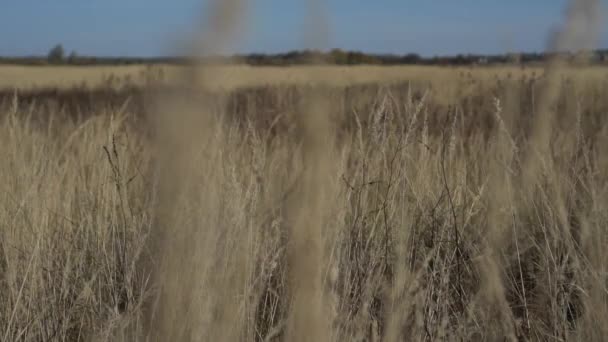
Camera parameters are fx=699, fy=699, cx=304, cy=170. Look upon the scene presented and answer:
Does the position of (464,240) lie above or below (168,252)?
below

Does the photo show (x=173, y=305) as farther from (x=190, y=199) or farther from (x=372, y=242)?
(x=372, y=242)

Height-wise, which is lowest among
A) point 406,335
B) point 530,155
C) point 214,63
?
point 406,335

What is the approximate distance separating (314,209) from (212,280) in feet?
2.88

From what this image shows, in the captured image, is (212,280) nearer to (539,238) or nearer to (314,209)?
(314,209)

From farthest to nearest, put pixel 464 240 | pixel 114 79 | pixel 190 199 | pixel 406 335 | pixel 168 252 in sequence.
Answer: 1. pixel 114 79
2. pixel 464 240
3. pixel 406 335
4. pixel 190 199
5. pixel 168 252

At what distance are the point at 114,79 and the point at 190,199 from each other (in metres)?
12.9

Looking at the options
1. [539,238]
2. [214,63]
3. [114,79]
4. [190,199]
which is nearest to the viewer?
[214,63]

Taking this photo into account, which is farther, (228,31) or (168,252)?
(168,252)

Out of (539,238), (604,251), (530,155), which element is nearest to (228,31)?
(530,155)

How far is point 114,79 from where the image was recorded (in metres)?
13.0

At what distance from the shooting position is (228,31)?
14.5 inches

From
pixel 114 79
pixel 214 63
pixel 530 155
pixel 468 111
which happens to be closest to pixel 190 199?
pixel 214 63

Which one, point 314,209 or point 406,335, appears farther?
point 406,335

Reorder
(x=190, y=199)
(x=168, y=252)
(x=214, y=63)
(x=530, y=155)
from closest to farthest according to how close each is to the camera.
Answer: (x=214, y=63)
(x=168, y=252)
(x=190, y=199)
(x=530, y=155)
